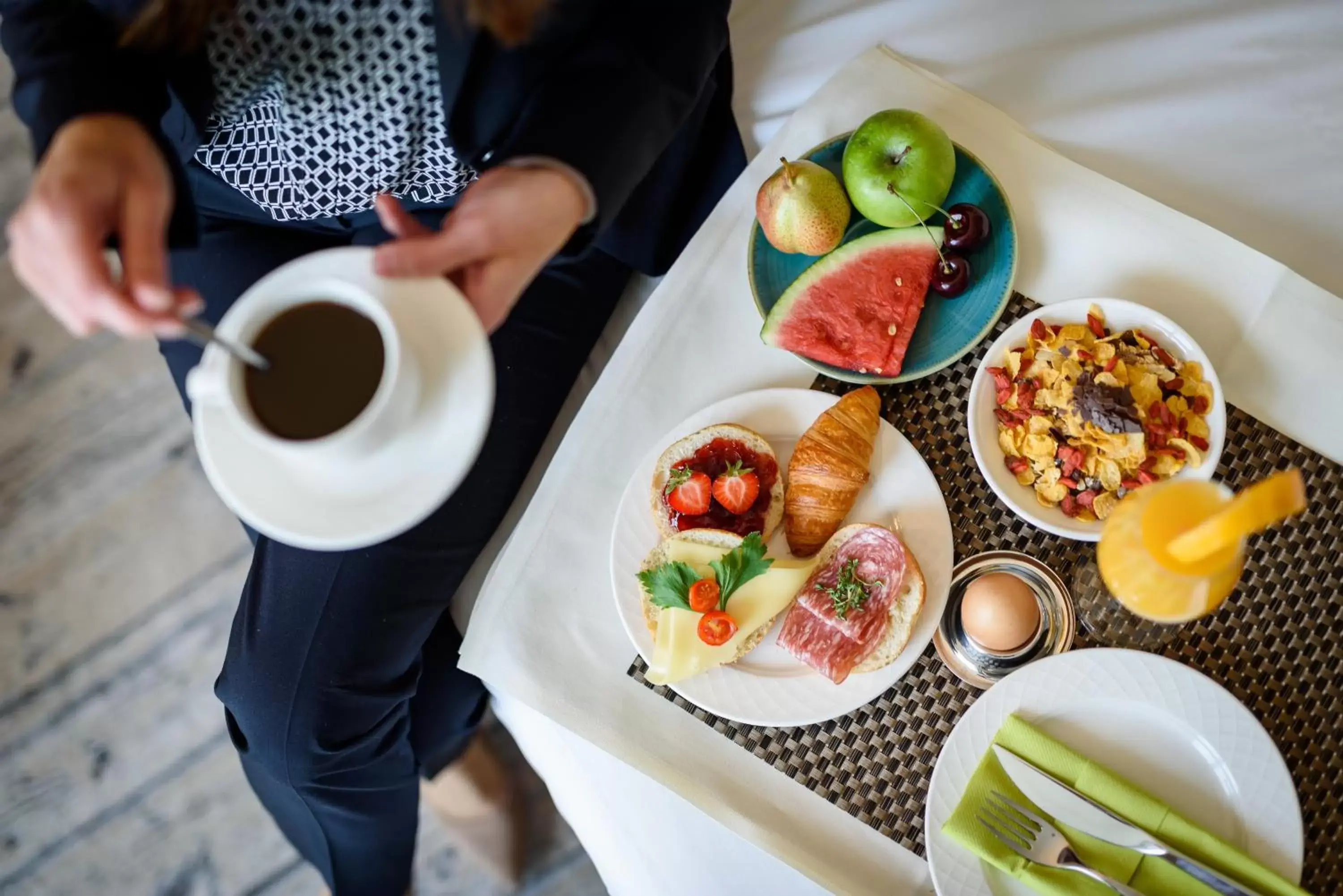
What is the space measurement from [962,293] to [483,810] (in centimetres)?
125

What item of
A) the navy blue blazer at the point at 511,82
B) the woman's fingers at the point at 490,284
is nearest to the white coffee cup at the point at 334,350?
the woman's fingers at the point at 490,284

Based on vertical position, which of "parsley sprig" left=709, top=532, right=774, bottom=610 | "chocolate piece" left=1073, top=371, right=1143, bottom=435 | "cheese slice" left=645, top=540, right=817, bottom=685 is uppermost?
"chocolate piece" left=1073, top=371, right=1143, bottom=435

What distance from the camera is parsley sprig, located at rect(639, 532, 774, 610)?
90 cm

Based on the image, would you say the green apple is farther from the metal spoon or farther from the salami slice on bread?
the metal spoon

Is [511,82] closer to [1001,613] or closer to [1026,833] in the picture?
[1001,613]

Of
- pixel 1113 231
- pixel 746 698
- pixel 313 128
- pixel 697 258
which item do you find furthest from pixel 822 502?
pixel 313 128

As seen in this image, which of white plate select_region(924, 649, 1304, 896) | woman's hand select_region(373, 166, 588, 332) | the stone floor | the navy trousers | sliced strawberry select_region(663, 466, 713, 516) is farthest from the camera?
the stone floor

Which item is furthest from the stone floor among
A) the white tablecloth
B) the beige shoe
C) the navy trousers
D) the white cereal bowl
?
the white cereal bowl

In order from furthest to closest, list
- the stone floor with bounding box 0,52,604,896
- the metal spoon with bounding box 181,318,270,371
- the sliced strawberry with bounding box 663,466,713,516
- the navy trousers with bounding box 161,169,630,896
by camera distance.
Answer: the stone floor with bounding box 0,52,604,896, the navy trousers with bounding box 161,169,630,896, the sliced strawberry with bounding box 663,466,713,516, the metal spoon with bounding box 181,318,270,371

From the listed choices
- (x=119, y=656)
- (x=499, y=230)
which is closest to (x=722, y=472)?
(x=499, y=230)

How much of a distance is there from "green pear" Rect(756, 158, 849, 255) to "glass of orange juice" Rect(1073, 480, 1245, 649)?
41 cm

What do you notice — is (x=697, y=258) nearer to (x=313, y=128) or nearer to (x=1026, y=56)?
(x=313, y=128)

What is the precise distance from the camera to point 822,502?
917 millimetres

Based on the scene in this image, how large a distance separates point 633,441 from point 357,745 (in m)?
0.52
